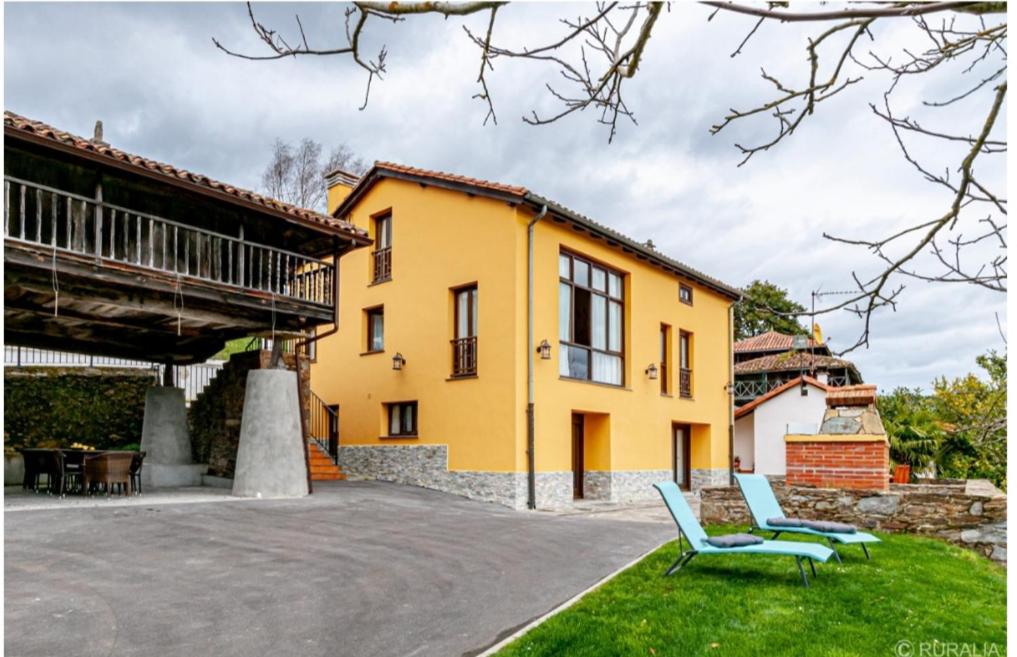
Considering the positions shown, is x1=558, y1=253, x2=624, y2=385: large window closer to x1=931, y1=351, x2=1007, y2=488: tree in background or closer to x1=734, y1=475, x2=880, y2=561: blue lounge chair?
x1=734, y1=475, x2=880, y2=561: blue lounge chair

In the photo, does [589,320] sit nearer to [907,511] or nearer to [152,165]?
[907,511]

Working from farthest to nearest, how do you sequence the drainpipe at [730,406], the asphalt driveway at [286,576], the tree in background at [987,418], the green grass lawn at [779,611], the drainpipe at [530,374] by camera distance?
the drainpipe at [730,406], the drainpipe at [530,374], the asphalt driveway at [286,576], the green grass lawn at [779,611], the tree in background at [987,418]

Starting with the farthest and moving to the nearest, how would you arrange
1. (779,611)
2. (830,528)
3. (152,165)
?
(152,165), (830,528), (779,611)

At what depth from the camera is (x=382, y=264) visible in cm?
1823

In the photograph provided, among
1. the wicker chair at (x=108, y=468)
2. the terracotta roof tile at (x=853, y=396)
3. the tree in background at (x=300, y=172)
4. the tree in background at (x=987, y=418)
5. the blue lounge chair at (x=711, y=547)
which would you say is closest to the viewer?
the tree in background at (x=987, y=418)

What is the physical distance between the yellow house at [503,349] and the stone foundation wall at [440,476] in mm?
35

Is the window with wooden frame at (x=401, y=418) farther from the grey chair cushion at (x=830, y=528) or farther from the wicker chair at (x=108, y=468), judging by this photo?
the grey chair cushion at (x=830, y=528)

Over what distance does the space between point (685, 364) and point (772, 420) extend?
4.89 metres

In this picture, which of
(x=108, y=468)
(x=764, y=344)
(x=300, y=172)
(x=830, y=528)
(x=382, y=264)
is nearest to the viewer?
(x=830, y=528)

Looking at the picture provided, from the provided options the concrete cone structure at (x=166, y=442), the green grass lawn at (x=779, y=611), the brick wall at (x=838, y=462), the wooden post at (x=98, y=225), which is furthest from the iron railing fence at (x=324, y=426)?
the green grass lawn at (x=779, y=611)

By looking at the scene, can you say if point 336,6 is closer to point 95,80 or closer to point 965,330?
point 965,330

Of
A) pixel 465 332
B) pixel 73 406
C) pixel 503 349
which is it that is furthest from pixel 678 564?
pixel 73 406

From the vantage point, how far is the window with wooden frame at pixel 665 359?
19516mm

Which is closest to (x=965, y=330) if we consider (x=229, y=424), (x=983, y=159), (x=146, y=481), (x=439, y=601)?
(x=983, y=159)
